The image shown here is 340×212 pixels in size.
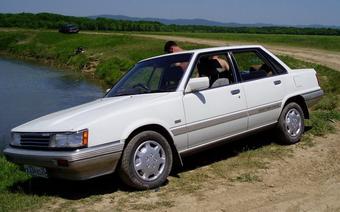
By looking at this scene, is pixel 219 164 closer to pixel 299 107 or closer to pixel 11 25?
pixel 299 107

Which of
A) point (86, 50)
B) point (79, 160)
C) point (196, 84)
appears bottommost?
point (86, 50)

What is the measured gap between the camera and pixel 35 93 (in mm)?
22906

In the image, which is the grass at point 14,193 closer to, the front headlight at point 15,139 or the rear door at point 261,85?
the front headlight at point 15,139

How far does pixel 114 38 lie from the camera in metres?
42.8

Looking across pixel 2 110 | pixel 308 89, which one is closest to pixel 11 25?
pixel 2 110

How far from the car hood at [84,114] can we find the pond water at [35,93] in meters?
5.61

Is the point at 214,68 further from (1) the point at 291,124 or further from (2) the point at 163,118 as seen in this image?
(1) the point at 291,124

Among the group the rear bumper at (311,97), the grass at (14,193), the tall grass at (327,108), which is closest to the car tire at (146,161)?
the grass at (14,193)

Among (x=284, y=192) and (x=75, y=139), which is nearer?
(x=75, y=139)

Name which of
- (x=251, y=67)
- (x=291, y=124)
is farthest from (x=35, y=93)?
(x=291, y=124)

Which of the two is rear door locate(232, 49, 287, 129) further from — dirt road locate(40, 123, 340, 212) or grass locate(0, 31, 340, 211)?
dirt road locate(40, 123, 340, 212)

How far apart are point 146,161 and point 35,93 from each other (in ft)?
59.2

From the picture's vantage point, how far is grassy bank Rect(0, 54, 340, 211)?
18.5ft

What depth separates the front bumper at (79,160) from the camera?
5.36 meters
